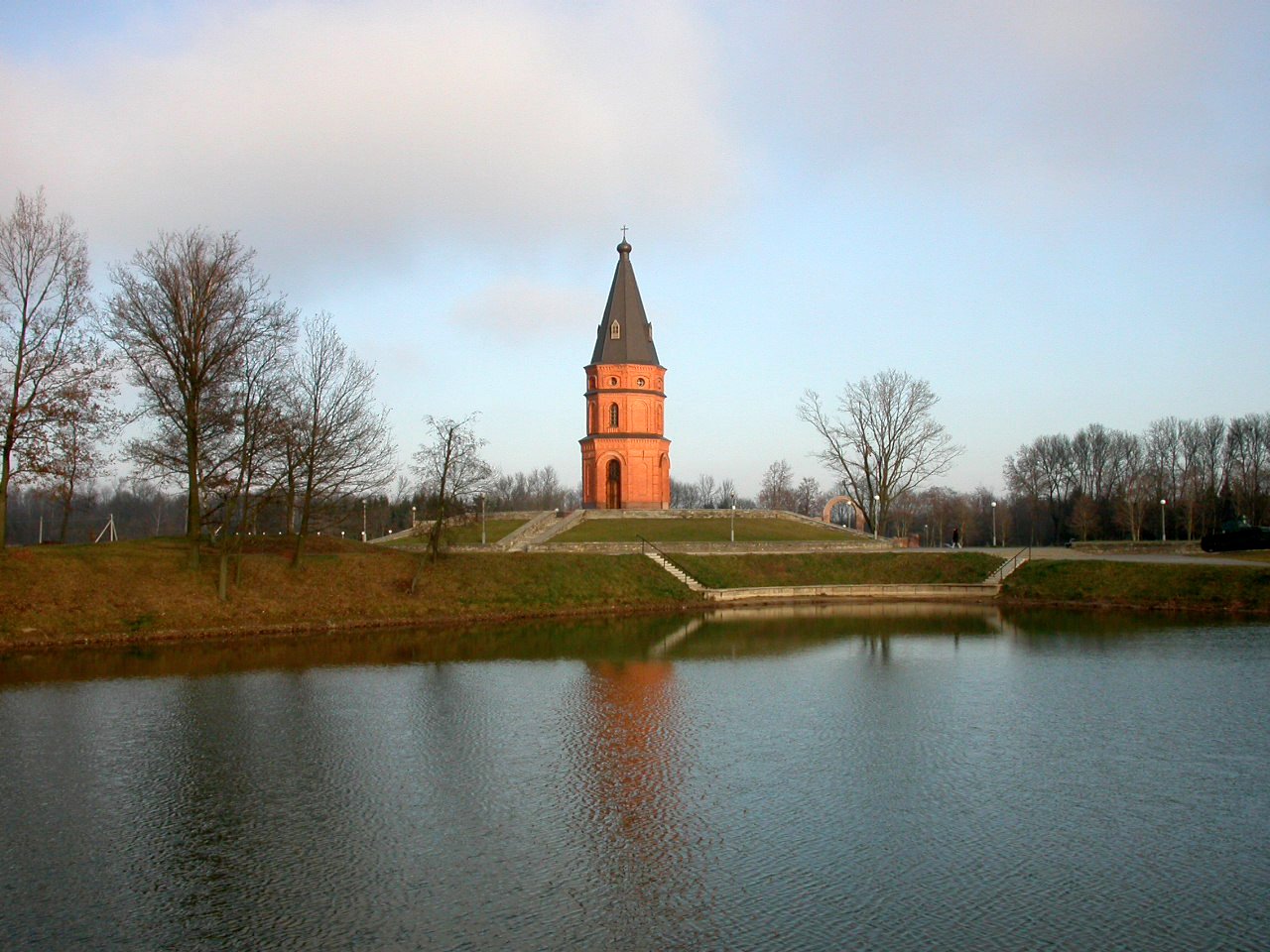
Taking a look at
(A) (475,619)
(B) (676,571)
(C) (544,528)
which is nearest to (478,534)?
(C) (544,528)

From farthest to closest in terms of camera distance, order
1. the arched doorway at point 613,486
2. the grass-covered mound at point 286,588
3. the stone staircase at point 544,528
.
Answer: the arched doorway at point 613,486 < the stone staircase at point 544,528 < the grass-covered mound at point 286,588

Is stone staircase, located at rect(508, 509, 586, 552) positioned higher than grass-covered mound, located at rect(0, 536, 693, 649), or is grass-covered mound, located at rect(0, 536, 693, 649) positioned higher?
stone staircase, located at rect(508, 509, 586, 552)

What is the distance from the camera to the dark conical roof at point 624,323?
59562 millimetres

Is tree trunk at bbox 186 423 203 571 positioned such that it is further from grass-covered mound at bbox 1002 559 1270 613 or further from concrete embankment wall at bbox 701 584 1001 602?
grass-covered mound at bbox 1002 559 1270 613

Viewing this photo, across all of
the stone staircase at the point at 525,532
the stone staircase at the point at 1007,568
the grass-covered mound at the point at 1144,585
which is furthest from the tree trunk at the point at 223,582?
the stone staircase at the point at 1007,568

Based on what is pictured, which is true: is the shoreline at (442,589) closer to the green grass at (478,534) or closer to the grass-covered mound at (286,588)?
the grass-covered mound at (286,588)

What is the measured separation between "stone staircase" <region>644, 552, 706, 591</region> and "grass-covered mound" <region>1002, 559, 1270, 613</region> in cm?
1326

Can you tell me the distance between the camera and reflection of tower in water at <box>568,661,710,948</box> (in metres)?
10.1

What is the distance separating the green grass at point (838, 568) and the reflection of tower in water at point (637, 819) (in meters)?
23.9

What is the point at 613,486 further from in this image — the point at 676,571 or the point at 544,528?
the point at 676,571

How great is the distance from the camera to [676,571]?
4466cm

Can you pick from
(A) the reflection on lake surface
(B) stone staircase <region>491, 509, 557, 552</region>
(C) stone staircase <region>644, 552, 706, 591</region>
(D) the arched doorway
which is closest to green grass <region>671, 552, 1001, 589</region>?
(C) stone staircase <region>644, 552, 706, 591</region>

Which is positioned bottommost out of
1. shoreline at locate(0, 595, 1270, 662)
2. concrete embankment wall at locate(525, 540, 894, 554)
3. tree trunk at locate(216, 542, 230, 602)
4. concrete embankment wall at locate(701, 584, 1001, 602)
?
shoreline at locate(0, 595, 1270, 662)

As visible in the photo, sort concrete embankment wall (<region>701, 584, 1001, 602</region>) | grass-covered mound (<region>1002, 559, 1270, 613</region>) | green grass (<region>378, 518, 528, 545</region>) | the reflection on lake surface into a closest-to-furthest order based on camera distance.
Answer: the reflection on lake surface, grass-covered mound (<region>1002, 559, 1270, 613</region>), concrete embankment wall (<region>701, 584, 1001, 602</region>), green grass (<region>378, 518, 528, 545</region>)
